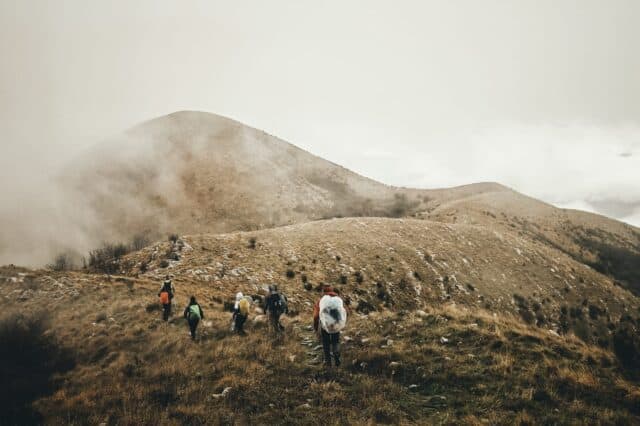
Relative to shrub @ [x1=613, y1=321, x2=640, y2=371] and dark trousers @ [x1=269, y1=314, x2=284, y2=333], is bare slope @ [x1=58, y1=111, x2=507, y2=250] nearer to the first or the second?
dark trousers @ [x1=269, y1=314, x2=284, y2=333]

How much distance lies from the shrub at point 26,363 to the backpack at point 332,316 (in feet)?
25.7

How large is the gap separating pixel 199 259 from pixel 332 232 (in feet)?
A: 48.5

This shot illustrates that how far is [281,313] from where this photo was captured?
15445 millimetres

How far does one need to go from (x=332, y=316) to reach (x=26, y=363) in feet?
40.4

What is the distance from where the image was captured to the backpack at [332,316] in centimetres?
1065

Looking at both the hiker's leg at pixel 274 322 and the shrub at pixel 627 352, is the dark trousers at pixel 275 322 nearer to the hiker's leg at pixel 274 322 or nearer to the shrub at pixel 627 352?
the hiker's leg at pixel 274 322

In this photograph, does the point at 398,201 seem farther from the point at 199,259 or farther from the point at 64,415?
the point at 64,415

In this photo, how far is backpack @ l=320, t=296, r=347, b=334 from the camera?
10.6m

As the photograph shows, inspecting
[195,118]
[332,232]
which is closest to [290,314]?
[332,232]

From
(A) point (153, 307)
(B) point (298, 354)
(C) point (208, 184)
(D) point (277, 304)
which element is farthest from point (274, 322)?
(C) point (208, 184)

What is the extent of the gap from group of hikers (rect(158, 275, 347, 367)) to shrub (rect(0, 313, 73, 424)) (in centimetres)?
455

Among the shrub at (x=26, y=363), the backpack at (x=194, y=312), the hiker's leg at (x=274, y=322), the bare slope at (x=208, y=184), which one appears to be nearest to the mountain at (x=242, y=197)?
the bare slope at (x=208, y=184)

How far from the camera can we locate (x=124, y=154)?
89875 millimetres

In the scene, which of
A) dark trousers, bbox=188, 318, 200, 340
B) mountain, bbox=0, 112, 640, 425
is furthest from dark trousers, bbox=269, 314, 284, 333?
dark trousers, bbox=188, 318, 200, 340
